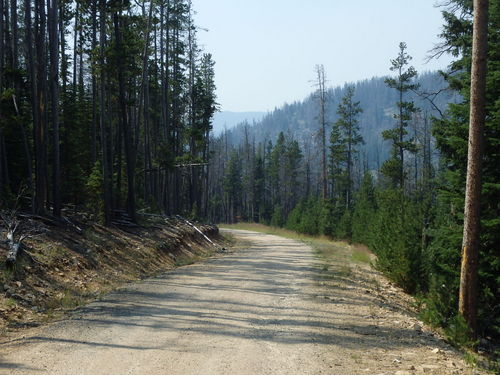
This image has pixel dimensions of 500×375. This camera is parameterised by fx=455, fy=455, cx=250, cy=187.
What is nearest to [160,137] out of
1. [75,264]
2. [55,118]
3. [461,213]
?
[55,118]

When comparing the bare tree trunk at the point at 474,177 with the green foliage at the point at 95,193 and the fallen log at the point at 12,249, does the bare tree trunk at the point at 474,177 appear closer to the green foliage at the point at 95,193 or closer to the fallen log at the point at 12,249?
the fallen log at the point at 12,249

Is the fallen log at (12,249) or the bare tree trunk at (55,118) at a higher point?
the bare tree trunk at (55,118)

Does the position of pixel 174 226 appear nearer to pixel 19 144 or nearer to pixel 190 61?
pixel 19 144

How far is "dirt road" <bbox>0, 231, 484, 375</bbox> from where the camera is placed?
5934mm

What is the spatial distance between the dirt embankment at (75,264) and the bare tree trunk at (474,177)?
7.86 meters

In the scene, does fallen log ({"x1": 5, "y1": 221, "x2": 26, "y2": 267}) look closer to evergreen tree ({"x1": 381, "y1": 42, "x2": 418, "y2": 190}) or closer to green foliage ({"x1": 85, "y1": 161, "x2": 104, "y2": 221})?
green foliage ({"x1": 85, "y1": 161, "x2": 104, "y2": 221})

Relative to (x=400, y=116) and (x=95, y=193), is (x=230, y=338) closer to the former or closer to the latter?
(x=95, y=193)

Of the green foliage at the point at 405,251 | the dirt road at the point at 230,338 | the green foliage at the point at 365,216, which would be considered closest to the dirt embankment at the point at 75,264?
the dirt road at the point at 230,338

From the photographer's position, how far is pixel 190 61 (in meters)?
39.2

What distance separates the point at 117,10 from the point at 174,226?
425 inches

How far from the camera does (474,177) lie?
29.1 ft

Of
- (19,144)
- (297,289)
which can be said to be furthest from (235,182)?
(297,289)

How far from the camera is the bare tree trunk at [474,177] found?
8.78m

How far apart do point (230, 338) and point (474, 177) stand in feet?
18.4
